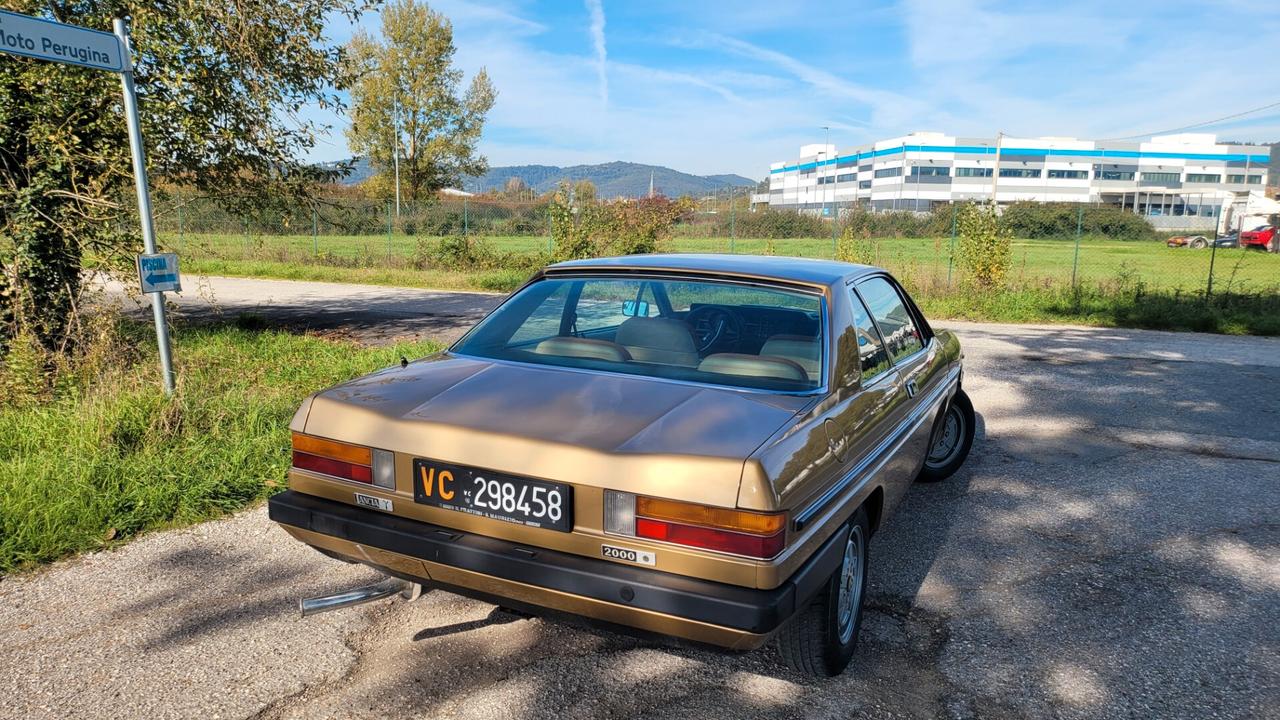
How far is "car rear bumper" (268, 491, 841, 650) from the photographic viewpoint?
221cm

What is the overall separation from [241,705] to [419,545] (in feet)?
2.64

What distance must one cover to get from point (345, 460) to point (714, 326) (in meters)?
1.76

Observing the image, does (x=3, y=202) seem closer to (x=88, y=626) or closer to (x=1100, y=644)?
(x=88, y=626)

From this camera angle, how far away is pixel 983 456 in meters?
5.74

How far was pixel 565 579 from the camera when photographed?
7.68ft

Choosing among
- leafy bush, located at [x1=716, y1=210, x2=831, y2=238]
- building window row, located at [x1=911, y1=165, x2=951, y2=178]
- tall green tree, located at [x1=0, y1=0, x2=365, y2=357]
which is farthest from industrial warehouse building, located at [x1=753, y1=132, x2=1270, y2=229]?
tall green tree, located at [x1=0, y1=0, x2=365, y2=357]

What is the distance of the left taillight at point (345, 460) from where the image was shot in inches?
105

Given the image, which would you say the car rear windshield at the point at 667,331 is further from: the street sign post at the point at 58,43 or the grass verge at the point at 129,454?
the street sign post at the point at 58,43

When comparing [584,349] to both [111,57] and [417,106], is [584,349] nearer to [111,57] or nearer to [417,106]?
[111,57]

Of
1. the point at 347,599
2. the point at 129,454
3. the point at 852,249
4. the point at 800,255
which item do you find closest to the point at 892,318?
the point at 347,599

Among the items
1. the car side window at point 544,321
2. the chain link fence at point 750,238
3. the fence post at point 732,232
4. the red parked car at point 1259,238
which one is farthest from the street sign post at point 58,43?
the red parked car at point 1259,238

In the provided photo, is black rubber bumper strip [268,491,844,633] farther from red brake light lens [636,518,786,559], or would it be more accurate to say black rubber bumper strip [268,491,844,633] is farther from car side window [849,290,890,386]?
car side window [849,290,890,386]

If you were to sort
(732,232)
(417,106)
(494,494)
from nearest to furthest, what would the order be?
(494,494), (732,232), (417,106)

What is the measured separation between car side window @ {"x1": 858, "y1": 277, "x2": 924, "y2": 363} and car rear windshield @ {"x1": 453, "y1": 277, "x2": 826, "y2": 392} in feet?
1.60
